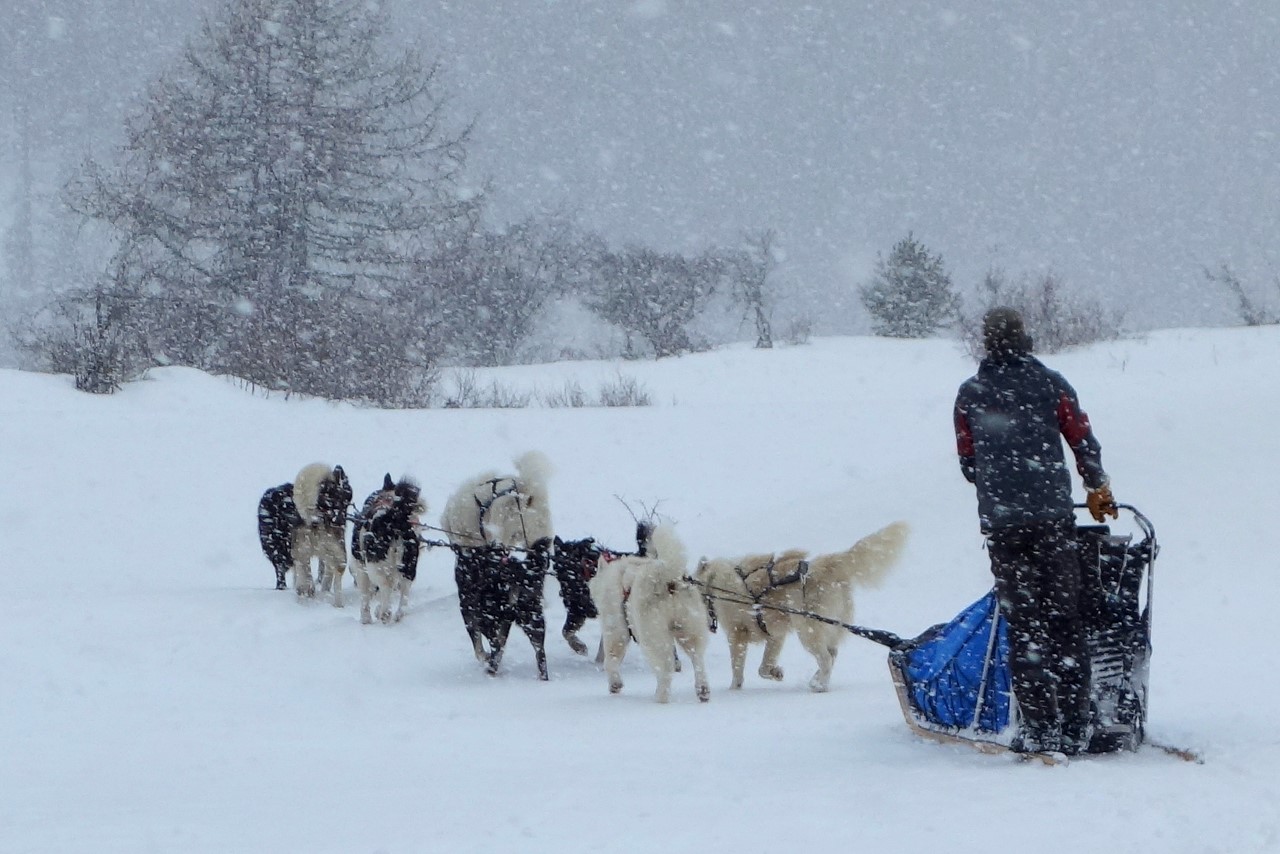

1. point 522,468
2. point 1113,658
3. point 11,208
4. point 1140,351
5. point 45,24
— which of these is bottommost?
point 1113,658

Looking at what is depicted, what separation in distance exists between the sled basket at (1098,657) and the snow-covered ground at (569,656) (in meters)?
0.14

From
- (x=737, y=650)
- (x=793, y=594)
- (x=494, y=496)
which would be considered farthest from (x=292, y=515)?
(x=793, y=594)

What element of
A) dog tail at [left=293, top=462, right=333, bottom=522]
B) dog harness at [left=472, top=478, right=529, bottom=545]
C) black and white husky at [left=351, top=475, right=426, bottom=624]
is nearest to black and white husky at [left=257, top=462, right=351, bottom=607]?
dog tail at [left=293, top=462, right=333, bottom=522]

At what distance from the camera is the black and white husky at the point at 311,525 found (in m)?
9.40

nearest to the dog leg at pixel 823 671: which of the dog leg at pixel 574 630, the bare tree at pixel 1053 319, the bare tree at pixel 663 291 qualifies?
the dog leg at pixel 574 630

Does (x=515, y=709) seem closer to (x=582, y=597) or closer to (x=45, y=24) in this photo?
(x=582, y=597)

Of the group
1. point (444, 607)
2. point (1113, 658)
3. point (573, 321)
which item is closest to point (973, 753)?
point (1113, 658)

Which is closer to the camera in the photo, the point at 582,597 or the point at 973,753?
the point at 973,753

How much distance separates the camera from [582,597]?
24.7 feet

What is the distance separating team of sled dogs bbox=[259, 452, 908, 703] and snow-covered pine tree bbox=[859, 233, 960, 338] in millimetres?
25350

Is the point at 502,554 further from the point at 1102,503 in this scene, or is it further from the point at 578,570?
the point at 1102,503

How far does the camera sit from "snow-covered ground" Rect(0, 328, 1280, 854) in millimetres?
3410

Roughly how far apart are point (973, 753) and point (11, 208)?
2972 inches

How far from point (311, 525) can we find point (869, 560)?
196 inches
